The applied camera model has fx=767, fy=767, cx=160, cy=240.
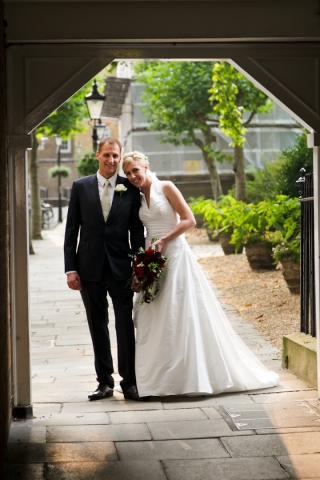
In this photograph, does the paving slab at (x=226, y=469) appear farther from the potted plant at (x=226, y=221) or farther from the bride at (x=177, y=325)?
the potted plant at (x=226, y=221)

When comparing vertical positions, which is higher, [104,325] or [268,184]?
[268,184]

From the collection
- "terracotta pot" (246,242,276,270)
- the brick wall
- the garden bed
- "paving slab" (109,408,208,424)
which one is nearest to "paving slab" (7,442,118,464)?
the brick wall

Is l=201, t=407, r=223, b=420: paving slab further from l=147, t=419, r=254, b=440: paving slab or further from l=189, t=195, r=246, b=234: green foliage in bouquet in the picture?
l=189, t=195, r=246, b=234: green foliage in bouquet

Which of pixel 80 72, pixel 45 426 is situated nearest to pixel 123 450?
pixel 45 426

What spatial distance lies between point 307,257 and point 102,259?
2.00 meters

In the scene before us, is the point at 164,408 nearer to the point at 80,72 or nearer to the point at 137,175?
the point at 137,175

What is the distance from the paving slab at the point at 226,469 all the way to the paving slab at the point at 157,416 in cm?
93

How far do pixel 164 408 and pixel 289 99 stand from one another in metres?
2.57

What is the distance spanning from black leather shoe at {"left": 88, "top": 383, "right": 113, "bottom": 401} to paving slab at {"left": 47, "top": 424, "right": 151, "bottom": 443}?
2.77ft

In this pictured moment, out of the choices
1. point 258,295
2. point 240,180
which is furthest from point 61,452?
point 240,180

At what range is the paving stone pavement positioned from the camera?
4.51m

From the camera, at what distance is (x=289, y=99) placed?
5902mm

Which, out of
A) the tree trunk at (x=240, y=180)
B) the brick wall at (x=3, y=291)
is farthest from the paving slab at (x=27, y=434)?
the tree trunk at (x=240, y=180)

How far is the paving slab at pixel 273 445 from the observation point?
478 cm
